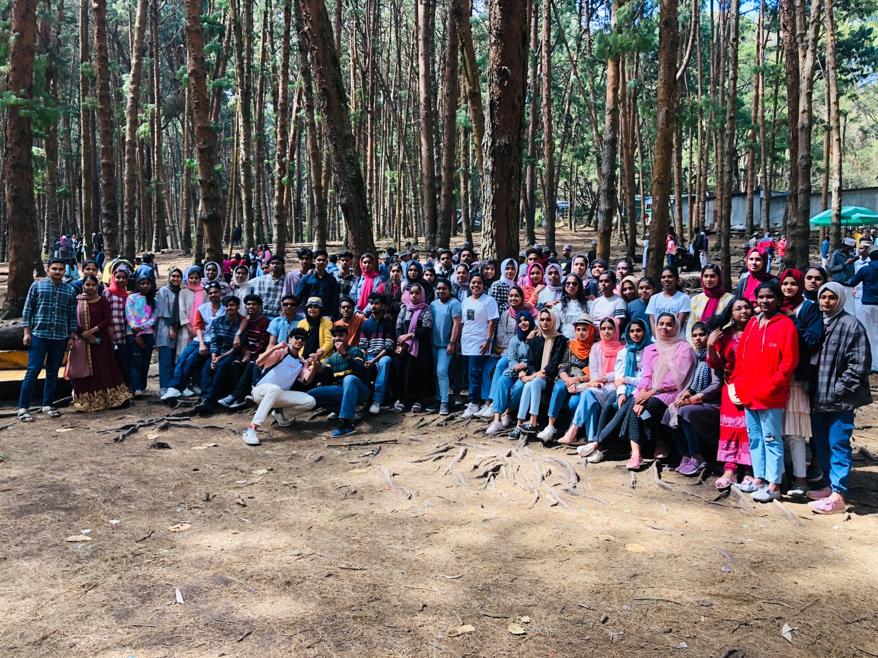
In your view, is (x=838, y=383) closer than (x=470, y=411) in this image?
Yes

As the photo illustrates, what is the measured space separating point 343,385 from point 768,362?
4.16m

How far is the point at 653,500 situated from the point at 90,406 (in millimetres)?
6193

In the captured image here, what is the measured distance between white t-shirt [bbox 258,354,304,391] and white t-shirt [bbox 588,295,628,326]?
3133 mm

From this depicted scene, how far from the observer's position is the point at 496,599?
12.6 ft

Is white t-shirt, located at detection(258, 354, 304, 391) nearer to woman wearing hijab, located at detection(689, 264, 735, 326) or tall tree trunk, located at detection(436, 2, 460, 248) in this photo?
woman wearing hijab, located at detection(689, 264, 735, 326)

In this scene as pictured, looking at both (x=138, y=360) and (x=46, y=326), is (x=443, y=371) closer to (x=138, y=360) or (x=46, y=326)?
(x=138, y=360)

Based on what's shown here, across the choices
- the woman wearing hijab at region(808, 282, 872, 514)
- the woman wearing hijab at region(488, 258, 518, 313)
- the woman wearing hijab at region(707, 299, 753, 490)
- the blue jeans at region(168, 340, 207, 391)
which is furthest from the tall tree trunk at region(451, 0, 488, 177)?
the woman wearing hijab at region(808, 282, 872, 514)

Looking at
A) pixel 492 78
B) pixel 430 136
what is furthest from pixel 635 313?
pixel 430 136

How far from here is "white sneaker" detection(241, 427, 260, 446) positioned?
7.01 meters

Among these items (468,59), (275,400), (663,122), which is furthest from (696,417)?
(468,59)

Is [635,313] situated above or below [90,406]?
above

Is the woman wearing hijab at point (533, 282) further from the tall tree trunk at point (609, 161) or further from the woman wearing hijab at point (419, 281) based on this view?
the tall tree trunk at point (609, 161)

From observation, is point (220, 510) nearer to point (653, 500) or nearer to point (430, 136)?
point (653, 500)

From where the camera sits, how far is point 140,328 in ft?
28.8
